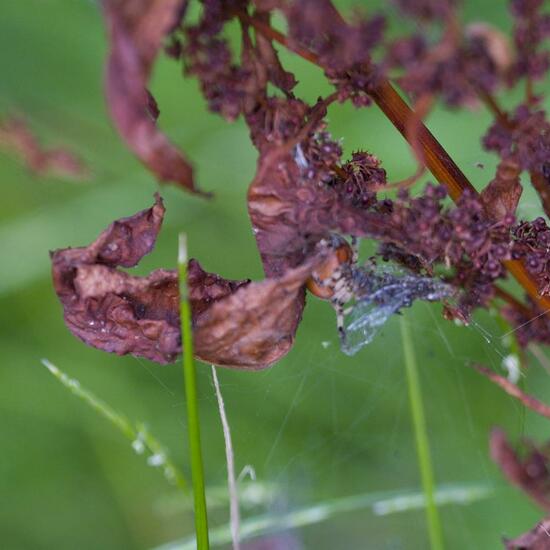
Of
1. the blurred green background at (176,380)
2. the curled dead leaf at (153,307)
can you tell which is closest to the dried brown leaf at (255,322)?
the curled dead leaf at (153,307)

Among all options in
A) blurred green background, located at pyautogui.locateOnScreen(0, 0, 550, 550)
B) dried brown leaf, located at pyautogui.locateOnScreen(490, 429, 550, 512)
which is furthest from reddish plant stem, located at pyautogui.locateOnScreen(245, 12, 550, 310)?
blurred green background, located at pyautogui.locateOnScreen(0, 0, 550, 550)

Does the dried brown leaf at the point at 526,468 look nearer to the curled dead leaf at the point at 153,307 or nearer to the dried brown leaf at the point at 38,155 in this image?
the curled dead leaf at the point at 153,307

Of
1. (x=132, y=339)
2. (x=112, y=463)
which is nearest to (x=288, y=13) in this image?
(x=132, y=339)

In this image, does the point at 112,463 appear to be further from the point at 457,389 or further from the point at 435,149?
the point at 435,149

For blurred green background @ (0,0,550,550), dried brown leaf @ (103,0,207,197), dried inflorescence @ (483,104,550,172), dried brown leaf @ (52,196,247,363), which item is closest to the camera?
dried brown leaf @ (103,0,207,197)

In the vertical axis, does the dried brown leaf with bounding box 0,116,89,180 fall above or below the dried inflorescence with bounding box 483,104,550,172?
above

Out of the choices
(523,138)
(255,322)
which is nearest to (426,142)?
(523,138)

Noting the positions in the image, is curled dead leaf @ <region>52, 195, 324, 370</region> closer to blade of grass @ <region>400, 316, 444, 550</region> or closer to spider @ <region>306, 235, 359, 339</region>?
spider @ <region>306, 235, 359, 339</region>
